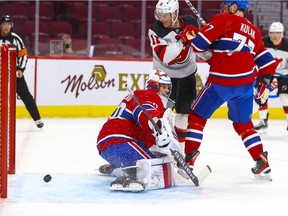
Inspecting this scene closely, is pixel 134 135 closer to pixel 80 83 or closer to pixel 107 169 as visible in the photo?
pixel 107 169

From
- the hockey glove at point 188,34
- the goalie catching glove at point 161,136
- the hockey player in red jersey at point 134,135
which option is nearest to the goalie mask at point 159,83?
the hockey player in red jersey at point 134,135

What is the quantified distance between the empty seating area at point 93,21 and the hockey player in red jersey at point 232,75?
13.4ft

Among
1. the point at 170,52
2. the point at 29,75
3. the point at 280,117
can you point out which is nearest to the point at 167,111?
the point at 170,52

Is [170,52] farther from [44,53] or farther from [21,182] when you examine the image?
[44,53]

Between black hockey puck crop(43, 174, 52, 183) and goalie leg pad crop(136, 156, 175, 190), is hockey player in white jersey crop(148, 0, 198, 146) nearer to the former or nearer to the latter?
goalie leg pad crop(136, 156, 175, 190)

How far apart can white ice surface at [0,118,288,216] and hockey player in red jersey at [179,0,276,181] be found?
0.81 feet

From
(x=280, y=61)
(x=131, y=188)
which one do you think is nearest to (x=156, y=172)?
(x=131, y=188)

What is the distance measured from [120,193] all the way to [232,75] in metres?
1.02

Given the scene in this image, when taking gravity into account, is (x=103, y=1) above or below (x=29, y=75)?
above

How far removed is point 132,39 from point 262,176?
475 centimetres

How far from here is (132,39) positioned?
9375mm

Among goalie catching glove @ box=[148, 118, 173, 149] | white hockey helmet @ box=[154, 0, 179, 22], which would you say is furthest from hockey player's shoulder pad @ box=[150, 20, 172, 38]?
goalie catching glove @ box=[148, 118, 173, 149]

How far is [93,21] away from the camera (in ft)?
31.2

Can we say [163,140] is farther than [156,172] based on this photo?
No
